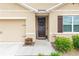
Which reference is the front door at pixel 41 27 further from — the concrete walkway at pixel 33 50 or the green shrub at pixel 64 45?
the green shrub at pixel 64 45

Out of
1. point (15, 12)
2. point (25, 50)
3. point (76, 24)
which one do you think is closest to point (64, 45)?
point (25, 50)

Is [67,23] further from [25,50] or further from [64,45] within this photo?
[25,50]

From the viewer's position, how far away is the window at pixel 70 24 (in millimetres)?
15836

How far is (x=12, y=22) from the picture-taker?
16.2m

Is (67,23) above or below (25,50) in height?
above

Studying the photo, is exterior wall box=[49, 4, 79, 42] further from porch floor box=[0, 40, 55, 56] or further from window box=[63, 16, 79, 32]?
porch floor box=[0, 40, 55, 56]

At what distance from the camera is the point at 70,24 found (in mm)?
15906

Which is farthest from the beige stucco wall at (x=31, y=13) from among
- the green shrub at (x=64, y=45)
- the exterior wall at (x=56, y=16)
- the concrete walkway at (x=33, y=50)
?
the green shrub at (x=64, y=45)

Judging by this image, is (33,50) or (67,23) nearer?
(33,50)

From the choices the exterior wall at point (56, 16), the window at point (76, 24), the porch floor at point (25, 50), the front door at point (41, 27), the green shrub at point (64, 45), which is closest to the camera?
the porch floor at point (25, 50)

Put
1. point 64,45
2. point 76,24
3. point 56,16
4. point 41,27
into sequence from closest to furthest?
point 64,45 < point 56,16 < point 76,24 < point 41,27

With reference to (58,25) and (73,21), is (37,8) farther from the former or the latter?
(73,21)

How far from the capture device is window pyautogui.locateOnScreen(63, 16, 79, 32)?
1584cm

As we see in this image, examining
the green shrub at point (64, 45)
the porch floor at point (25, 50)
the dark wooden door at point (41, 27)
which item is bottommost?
the porch floor at point (25, 50)
